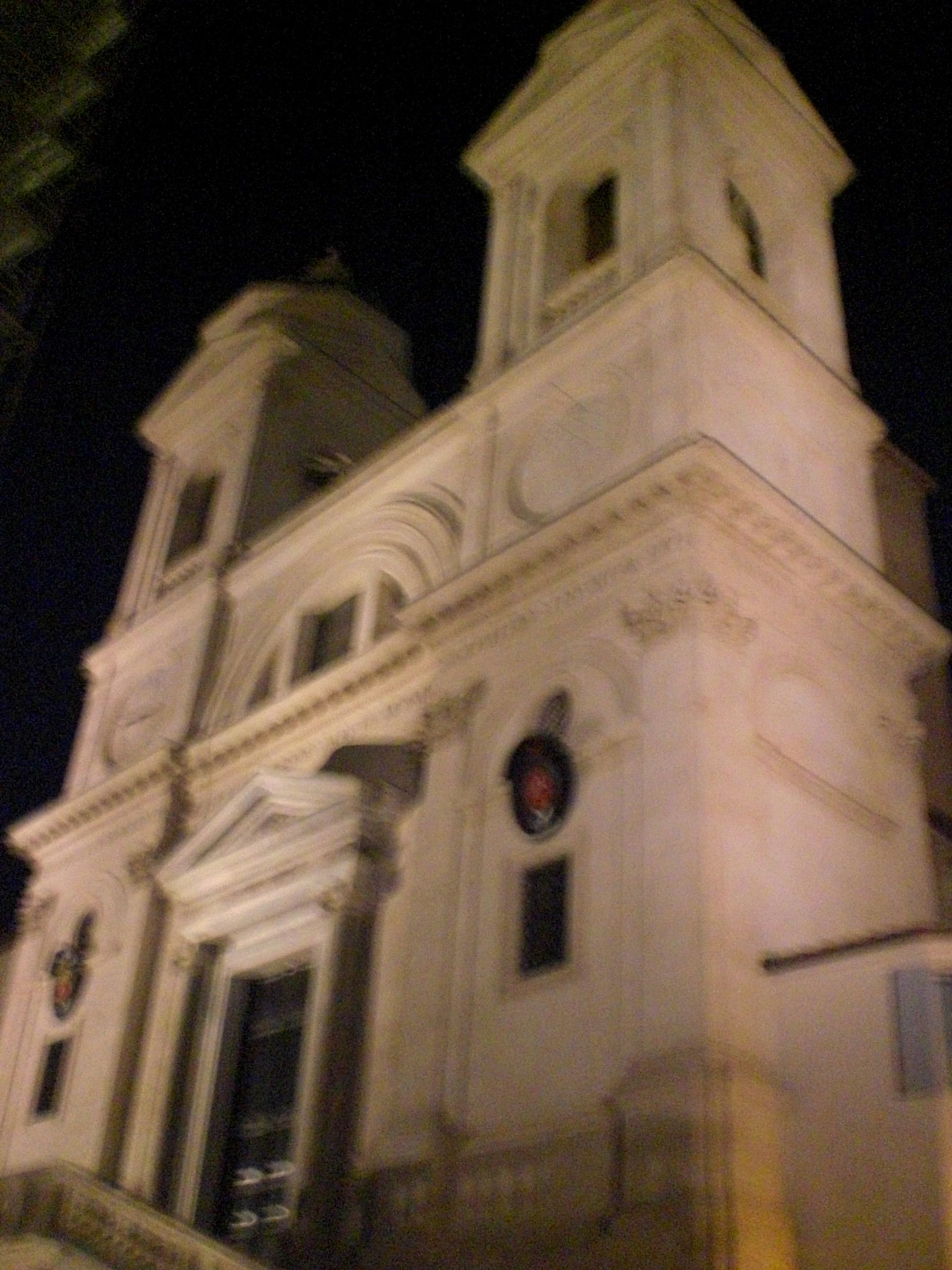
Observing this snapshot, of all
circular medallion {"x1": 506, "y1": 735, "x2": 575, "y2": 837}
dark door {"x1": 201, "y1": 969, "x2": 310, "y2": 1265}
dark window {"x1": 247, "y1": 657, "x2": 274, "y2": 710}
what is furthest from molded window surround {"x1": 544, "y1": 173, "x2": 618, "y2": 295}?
dark door {"x1": 201, "y1": 969, "x2": 310, "y2": 1265}

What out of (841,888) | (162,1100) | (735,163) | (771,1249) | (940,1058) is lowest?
(771,1249)

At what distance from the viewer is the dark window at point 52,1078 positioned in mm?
21031

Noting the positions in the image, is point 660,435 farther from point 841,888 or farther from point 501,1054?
point 501,1054

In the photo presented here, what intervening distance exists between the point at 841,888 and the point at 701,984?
3033 millimetres

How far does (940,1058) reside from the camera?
40.8 ft

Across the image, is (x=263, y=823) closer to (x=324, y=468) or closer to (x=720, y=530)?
(x=720, y=530)

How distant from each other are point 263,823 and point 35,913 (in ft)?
21.0

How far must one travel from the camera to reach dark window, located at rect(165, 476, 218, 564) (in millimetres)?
26422

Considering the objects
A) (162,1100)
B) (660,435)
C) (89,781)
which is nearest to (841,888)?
(660,435)

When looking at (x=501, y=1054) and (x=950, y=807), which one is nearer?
(x=501, y=1054)

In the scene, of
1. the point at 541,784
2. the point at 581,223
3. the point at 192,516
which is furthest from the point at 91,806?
the point at 581,223

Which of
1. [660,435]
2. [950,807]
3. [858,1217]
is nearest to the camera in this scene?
[858,1217]

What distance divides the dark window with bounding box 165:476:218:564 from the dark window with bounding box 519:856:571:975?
12684mm

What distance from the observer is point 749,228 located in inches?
842
